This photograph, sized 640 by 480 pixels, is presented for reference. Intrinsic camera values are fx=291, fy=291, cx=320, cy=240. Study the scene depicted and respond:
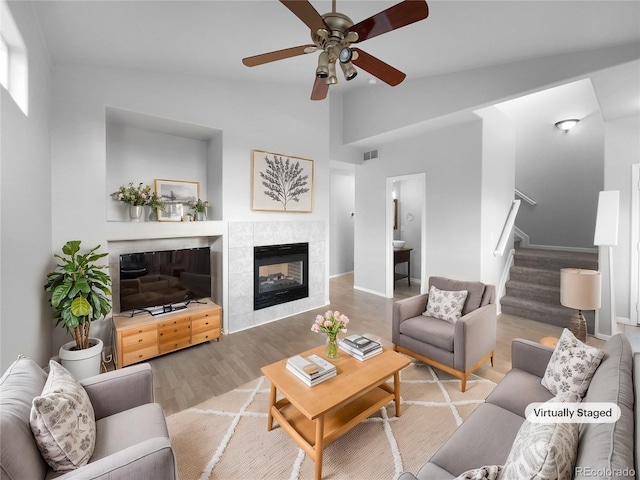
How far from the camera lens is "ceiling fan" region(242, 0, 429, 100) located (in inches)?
61.1

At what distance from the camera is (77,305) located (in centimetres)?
239

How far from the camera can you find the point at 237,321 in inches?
154

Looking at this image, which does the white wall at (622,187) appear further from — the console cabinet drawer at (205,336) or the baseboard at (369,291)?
the console cabinet drawer at (205,336)

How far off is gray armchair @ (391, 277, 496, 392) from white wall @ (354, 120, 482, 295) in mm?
1405

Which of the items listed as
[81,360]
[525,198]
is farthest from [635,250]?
[81,360]

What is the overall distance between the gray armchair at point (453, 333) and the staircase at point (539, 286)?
1952mm

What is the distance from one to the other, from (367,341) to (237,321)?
7.17 feet

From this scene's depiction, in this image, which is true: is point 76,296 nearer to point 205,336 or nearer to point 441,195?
point 205,336

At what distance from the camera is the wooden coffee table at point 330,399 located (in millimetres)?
1674

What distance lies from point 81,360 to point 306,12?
3167mm

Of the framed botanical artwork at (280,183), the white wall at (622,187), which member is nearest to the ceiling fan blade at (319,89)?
the framed botanical artwork at (280,183)

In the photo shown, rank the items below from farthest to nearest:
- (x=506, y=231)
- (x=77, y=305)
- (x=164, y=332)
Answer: (x=506, y=231) → (x=164, y=332) → (x=77, y=305)

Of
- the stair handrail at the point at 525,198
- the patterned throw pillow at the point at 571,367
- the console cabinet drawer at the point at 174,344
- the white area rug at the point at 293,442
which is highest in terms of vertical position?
the stair handrail at the point at 525,198

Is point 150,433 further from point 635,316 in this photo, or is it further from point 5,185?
point 635,316
